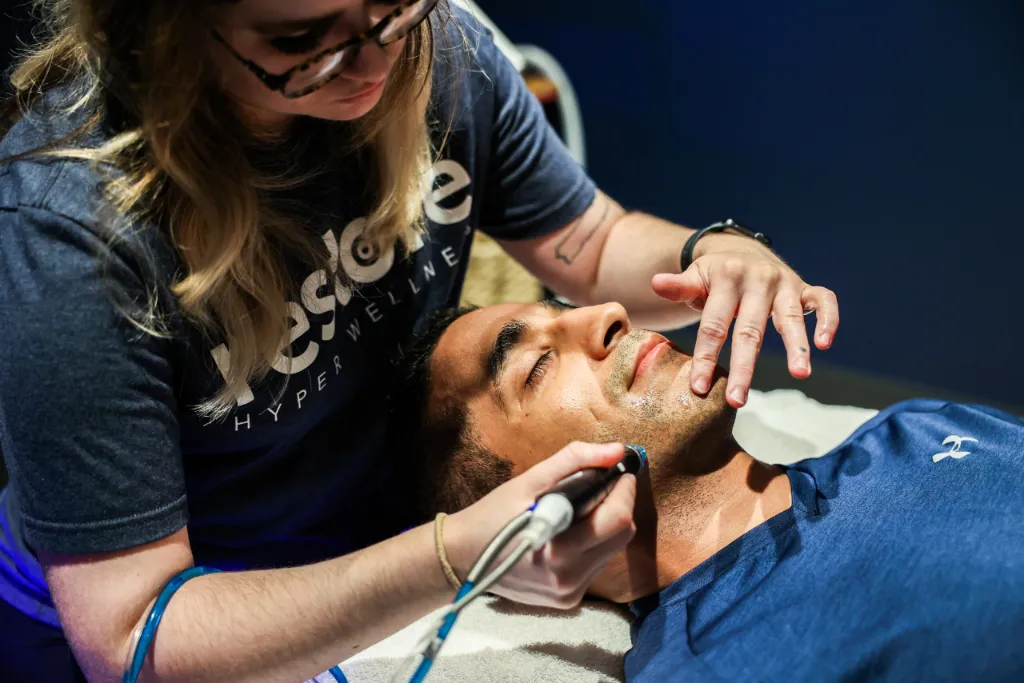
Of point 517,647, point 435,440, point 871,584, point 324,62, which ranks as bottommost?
point 517,647

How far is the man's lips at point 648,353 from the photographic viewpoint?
1240 mm

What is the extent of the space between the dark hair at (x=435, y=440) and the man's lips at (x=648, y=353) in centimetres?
22

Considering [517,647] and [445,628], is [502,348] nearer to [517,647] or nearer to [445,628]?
[517,647]

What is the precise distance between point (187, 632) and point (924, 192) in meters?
1.96

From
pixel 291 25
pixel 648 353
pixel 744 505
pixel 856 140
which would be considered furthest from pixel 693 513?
pixel 856 140

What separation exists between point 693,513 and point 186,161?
769 mm

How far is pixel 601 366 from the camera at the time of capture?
1258 mm

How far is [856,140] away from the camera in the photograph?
2.25m

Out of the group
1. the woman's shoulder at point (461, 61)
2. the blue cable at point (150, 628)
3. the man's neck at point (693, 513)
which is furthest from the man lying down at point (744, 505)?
the blue cable at point (150, 628)

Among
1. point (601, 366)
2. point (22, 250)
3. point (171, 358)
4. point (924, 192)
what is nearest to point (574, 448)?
point (601, 366)

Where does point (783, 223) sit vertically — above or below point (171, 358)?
below

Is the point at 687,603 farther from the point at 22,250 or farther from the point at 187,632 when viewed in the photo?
the point at 22,250

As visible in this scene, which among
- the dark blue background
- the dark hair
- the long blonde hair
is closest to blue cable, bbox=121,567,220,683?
the long blonde hair

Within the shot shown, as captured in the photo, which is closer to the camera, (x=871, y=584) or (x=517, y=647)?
(x=871, y=584)
